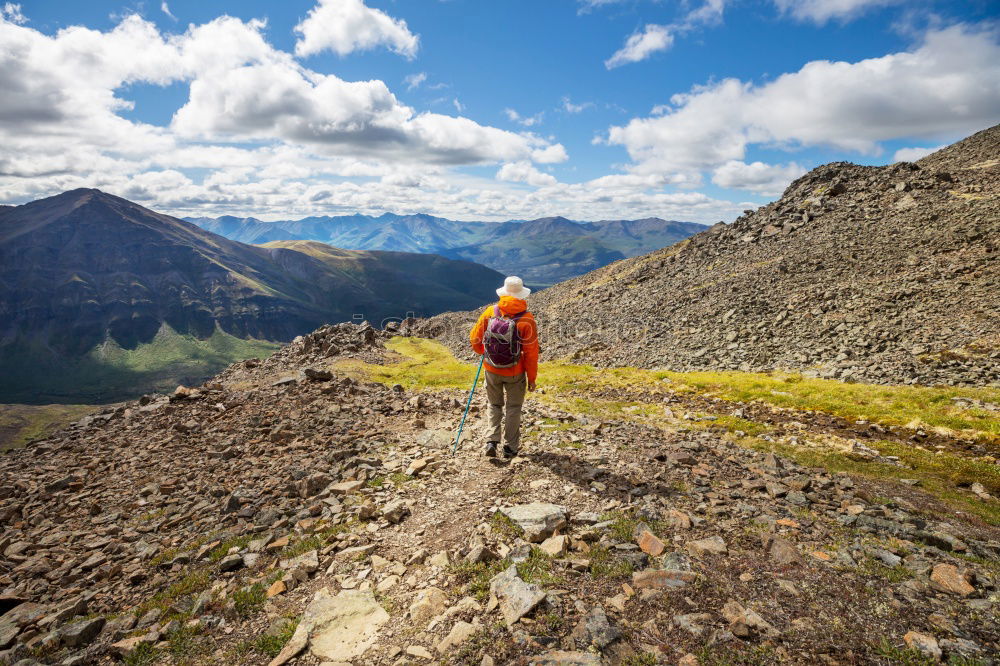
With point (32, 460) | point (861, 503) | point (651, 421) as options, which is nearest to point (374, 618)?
point (861, 503)

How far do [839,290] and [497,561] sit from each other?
3798 cm

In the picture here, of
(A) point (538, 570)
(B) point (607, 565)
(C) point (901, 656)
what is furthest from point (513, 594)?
(C) point (901, 656)

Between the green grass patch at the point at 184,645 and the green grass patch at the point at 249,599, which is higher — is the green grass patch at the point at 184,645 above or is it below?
below

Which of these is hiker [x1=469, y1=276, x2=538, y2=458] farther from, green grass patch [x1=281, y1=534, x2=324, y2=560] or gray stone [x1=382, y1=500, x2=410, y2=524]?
green grass patch [x1=281, y1=534, x2=324, y2=560]

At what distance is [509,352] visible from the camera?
1162cm

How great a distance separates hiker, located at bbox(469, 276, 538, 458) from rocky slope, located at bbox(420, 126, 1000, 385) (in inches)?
837

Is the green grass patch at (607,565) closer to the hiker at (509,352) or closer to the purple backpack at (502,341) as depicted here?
the hiker at (509,352)

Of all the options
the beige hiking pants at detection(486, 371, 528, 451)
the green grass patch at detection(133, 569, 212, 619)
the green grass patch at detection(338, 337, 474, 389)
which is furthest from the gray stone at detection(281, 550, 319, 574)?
the green grass patch at detection(338, 337, 474, 389)

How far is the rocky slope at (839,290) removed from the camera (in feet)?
83.3

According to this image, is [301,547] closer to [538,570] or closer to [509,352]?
[538,570]

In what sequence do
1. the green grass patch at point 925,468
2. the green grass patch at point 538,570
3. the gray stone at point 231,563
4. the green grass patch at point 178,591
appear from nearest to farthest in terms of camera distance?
1. the green grass patch at point 538,570
2. the green grass patch at point 178,591
3. the gray stone at point 231,563
4. the green grass patch at point 925,468

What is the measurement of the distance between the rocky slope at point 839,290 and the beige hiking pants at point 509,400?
21230 millimetres

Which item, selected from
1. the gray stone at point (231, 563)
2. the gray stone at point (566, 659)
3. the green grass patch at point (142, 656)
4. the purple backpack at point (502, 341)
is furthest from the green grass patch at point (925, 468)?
the green grass patch at point (142, 656)

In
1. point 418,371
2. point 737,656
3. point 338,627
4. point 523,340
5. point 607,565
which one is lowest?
point 418,371
